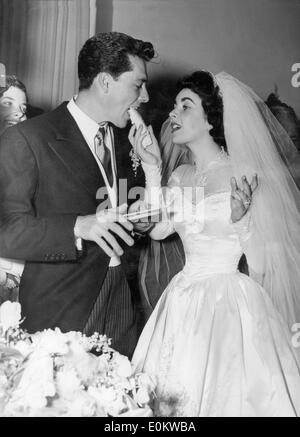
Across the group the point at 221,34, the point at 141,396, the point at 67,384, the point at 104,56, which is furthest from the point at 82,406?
the point at 221,34

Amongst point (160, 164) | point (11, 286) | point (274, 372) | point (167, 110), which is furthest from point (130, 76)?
point (274, 372)

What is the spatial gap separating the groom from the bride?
11 centimetres

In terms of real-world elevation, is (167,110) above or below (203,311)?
above

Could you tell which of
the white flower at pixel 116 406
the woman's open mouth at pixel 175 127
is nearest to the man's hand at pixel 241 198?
the woman's open mouth at pixel 175 127

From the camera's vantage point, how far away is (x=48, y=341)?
4.81 feet

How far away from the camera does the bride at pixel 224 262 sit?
1725mm

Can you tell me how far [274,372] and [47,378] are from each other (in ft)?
2.23

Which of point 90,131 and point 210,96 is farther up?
point 210,96

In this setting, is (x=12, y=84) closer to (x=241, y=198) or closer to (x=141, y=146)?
(x=141, y=146)

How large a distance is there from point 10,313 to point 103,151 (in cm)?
56

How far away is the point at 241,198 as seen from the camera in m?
1.82

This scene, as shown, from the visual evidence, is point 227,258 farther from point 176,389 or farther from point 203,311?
point 176,389
